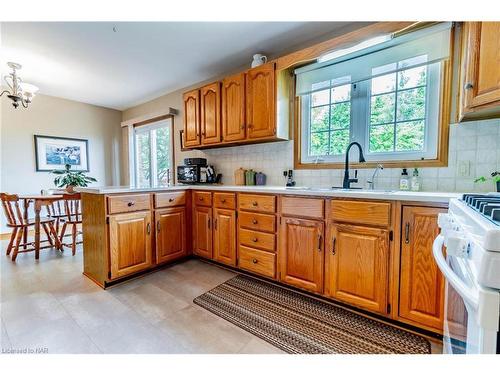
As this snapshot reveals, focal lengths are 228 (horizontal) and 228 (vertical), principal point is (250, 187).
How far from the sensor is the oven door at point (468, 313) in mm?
504

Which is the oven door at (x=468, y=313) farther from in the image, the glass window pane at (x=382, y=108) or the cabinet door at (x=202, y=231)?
the cabinet door at (x=202, y=231)

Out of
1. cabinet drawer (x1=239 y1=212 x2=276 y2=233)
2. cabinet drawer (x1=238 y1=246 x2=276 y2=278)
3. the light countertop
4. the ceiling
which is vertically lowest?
cabinet drawer (x1=238 y1=246 x2=276 y2=278)

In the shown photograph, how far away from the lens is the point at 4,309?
1.71 metres

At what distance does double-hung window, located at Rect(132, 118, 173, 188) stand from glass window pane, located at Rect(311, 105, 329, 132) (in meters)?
2.57

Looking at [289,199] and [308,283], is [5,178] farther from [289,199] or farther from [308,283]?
[308,283]

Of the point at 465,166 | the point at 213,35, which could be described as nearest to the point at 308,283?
the point at 465,166

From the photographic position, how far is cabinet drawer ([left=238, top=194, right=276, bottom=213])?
202cm

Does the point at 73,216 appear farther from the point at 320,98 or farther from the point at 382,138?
the point at 382,138

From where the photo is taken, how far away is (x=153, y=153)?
4465mm

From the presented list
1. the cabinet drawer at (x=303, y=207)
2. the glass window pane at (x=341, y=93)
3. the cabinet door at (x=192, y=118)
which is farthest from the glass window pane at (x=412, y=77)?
the cabinet door at (x=192, y=118)

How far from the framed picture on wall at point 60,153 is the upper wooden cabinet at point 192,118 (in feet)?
8.91

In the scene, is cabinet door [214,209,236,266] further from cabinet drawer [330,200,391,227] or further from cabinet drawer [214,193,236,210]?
cabinet drawer [330,200,391,227]

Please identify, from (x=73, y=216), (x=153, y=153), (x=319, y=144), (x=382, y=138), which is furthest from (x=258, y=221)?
(x=153, y=153)

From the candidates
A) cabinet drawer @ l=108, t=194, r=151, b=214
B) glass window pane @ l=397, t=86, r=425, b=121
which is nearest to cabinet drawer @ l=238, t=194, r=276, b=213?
cabinet drawer @ l=108, t=194, r=151, b=214
